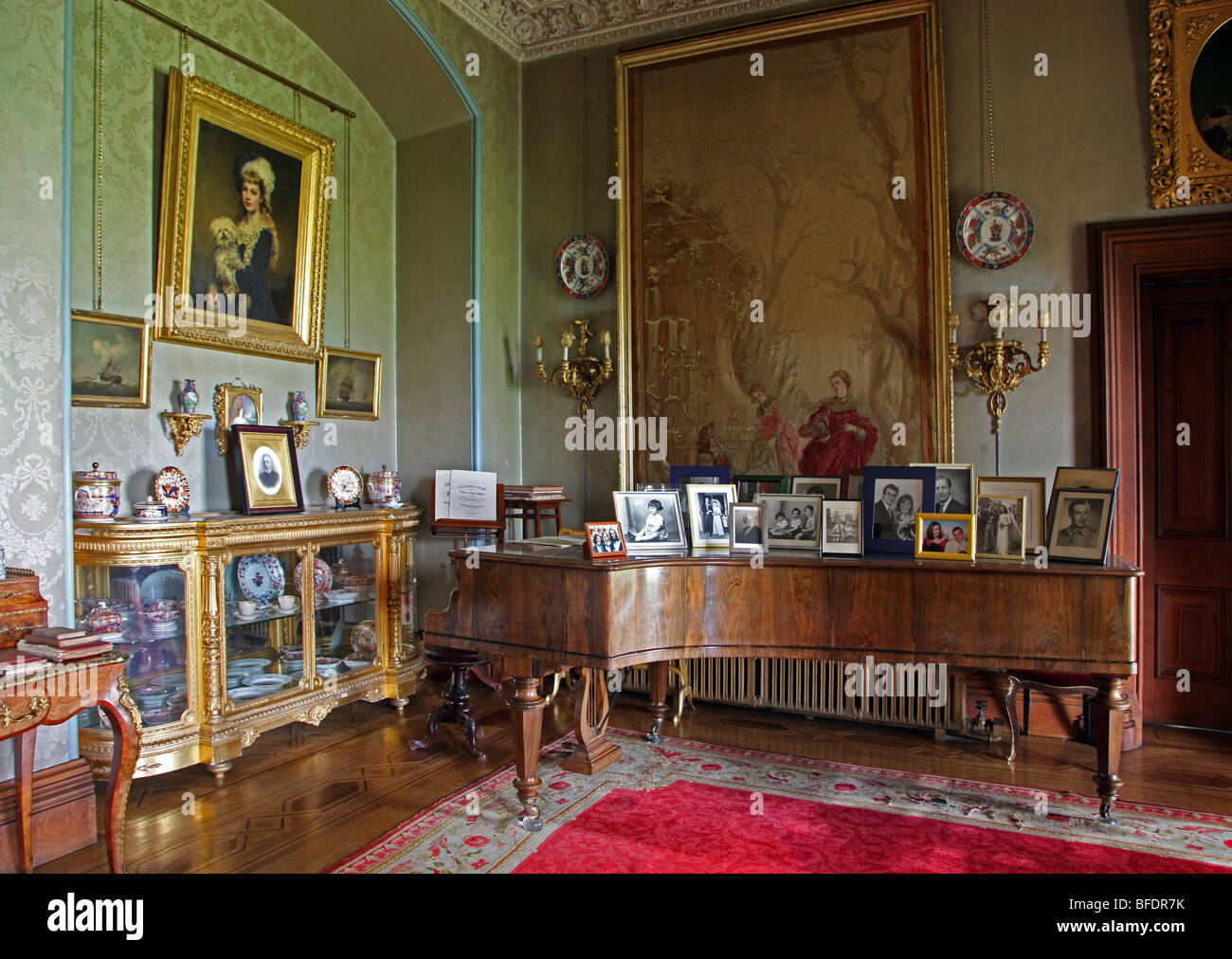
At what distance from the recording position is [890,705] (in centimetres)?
Answer: 481

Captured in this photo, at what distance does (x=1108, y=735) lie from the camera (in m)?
3.40

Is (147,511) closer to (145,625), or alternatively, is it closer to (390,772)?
(145,625)

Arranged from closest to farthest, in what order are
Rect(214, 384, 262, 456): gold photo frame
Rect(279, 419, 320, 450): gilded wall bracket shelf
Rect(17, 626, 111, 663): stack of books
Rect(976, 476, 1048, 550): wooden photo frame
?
Rect(17, 626, 111, 663): stack of books < Rect(976, 476, 1048, 550): wooden photo frame < Rect(214, 384, 262, 456): gold photo frame < Rect(279, 419, 320, 450): gilded wall bracket shelf

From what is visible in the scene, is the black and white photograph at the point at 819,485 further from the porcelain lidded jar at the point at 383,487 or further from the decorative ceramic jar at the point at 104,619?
the decorative ceramic jar at the point at 104,619

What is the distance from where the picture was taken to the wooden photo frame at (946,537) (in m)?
3.32

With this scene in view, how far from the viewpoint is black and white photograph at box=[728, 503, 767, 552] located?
11.8 ft

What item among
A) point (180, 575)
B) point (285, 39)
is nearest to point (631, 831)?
point (180, 575)

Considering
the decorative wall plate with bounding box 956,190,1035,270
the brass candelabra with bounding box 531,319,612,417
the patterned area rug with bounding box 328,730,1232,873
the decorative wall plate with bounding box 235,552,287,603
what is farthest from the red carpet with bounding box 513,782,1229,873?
the decorative wall plate with bounding box 956,190,1035,270

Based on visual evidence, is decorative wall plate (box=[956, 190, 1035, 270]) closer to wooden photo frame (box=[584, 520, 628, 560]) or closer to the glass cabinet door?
wooden photo frame (box=[584, 520, 628, 560])

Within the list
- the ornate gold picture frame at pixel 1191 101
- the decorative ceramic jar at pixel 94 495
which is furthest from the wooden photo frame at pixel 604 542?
the ornate gold picture frame at pixel 1191 101

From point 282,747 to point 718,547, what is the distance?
106 inches

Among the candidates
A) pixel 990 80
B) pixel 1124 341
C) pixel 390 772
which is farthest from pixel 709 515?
pixel 990 80

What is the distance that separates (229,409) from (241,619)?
1208mm

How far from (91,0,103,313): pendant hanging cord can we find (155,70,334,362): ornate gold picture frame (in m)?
0.29
